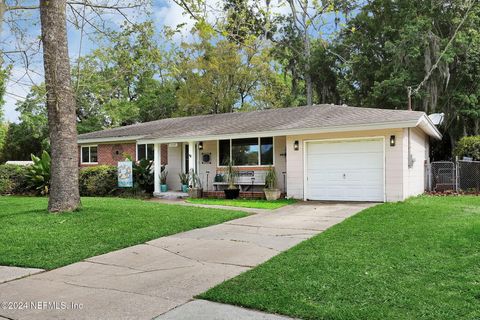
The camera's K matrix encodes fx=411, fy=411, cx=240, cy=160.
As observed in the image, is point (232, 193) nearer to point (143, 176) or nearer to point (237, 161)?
point (237, 161)

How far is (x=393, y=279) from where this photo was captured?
468 centimetres

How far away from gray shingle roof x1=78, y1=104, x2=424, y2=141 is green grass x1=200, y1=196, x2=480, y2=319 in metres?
5.46

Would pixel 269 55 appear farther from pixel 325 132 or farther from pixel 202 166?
pixel 325 132

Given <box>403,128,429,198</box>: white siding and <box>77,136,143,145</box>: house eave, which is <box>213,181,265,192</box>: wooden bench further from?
<box>77,136,143,145</box>: house eave

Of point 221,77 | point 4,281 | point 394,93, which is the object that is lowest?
point 4,281

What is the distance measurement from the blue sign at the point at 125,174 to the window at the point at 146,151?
262 cm

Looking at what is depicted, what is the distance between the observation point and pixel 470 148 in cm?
1622

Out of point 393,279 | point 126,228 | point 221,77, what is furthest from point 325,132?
point 221,77

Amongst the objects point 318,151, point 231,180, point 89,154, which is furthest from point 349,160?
point 89,154

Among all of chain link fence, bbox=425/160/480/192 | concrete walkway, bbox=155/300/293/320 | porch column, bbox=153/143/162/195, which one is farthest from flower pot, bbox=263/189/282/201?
concrete walkway, bbox=155/300/293/320

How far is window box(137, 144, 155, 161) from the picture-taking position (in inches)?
746

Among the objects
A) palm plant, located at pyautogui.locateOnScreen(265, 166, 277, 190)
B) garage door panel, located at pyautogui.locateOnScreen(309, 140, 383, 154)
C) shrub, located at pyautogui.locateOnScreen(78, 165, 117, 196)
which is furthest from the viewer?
shrub, located at pyautogui.locateOnScreen(78, 165, 117, 196)

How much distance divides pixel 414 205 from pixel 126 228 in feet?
23.7

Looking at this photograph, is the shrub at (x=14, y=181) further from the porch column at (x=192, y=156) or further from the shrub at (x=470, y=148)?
the shrub at (x=470, y=148)
